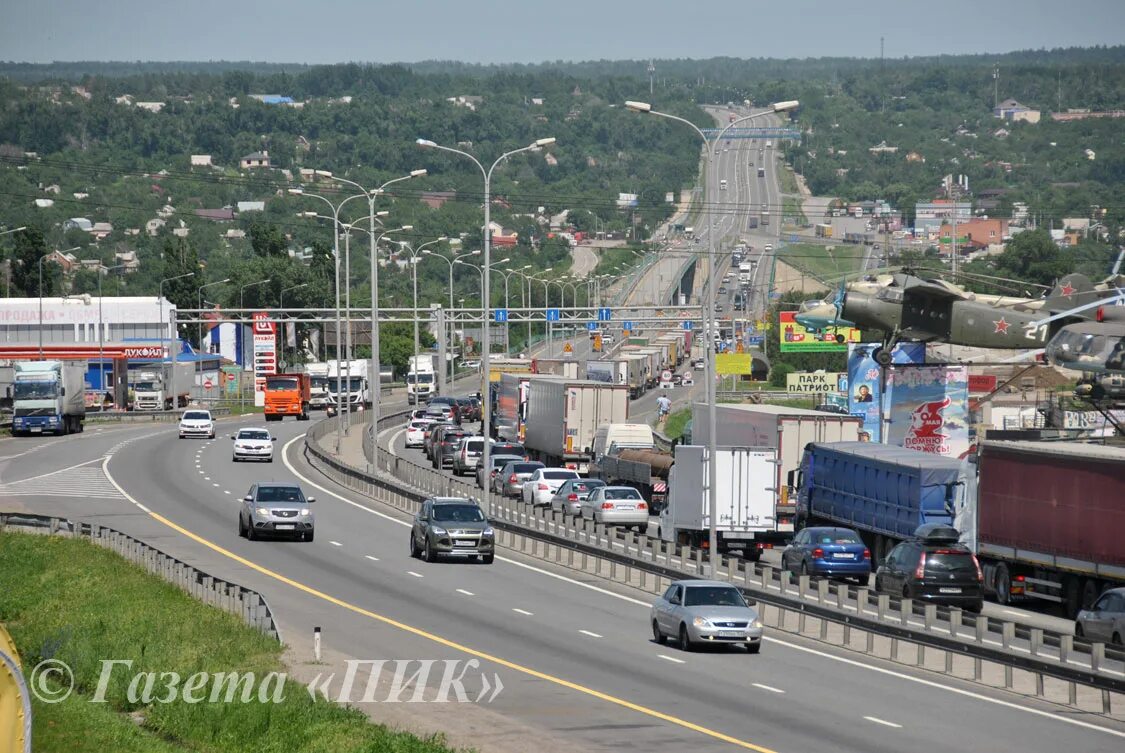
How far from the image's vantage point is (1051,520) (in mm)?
36938

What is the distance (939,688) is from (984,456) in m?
13.8

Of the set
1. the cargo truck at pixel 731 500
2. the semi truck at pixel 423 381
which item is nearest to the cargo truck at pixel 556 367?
the semi truck at pixel 423 381

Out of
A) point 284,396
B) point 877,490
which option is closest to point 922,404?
point 877,490

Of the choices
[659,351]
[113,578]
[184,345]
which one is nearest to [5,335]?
[184,345]

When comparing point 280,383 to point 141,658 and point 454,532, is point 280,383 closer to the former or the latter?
point 454,532

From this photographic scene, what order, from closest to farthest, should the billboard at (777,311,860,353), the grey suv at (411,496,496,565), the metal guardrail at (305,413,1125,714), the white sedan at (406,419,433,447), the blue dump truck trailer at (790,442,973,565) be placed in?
the metal guardrail at (305,413,1125,714), the blue dump truck trailer at (790,442,973,565), the grey suv at (411,496,496,565), the white sedan at (406,419,433,447), the billboard at (777,311,860,353)

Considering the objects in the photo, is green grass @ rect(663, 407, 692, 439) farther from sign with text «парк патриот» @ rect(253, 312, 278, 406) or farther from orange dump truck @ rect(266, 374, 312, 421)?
sign with text «парк патриот» @ rect(253, 312, 278, 406)

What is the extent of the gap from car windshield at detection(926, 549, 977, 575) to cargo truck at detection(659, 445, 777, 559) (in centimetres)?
905

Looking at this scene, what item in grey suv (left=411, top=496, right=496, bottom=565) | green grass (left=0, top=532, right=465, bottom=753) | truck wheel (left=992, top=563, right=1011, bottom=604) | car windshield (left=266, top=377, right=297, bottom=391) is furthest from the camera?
car windshield (left=266, top=377, right=297, bottom=391)

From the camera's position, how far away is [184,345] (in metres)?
146

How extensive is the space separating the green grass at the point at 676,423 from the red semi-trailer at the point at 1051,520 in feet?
195

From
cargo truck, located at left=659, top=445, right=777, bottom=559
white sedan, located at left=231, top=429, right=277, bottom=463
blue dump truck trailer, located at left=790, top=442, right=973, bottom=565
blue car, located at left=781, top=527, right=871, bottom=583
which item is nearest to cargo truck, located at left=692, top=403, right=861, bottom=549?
blue dump truck trailer, located at left=790, top=442, right=973, bottom=565

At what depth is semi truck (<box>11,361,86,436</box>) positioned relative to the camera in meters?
83.6

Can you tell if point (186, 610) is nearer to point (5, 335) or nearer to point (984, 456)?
point (984, 456)
